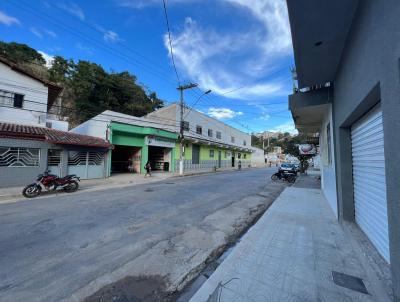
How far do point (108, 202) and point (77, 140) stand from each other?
831 centimetres

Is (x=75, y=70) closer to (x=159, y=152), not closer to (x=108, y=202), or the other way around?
(x=159, y=152)

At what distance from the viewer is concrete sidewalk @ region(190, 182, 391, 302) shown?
2488 millimetres

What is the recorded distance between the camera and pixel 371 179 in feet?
11.7

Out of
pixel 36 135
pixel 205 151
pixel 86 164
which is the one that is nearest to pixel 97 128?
pixel 86 164

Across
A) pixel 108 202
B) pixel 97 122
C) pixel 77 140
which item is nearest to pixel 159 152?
pixel 97 122

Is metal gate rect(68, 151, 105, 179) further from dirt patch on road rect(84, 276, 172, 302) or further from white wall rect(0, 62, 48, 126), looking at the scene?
Result: dirt patch on road rect(84, 276, 172, 302)

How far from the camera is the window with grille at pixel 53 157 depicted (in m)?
12.7

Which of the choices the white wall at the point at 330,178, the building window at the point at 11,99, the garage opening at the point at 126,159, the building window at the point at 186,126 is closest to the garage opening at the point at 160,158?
the garage opening at the point at 126,159

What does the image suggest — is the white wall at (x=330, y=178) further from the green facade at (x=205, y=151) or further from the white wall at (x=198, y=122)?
the white wall at (x=198, y=122)

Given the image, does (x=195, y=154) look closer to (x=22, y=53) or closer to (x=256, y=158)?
(x=256, y=158)

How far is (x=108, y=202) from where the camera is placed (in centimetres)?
766

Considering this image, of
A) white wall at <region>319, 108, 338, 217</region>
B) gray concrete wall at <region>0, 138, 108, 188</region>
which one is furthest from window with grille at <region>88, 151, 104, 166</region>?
white wall at <region>319, 108, 338, 217</region>

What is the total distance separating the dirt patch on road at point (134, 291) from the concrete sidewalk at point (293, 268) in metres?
0.50

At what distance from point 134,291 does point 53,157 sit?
537 inches
